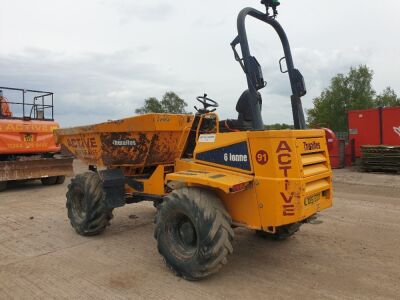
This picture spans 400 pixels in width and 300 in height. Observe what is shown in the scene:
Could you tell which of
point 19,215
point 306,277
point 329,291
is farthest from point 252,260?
point 19,215

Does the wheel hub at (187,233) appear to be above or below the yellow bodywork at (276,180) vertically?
below

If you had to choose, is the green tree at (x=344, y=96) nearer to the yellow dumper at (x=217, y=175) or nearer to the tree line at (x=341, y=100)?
the tree line at (x=341, y=100)

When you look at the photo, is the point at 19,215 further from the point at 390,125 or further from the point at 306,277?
the point at 390,125

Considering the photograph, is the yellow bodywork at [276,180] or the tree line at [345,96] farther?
the tree line at [345,96]

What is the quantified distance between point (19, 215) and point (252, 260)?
4.75 metres

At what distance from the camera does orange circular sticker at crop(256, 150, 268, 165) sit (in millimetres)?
3862

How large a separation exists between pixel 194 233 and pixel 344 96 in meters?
53.3

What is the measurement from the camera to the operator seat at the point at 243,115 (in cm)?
432

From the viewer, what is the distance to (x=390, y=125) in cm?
1334

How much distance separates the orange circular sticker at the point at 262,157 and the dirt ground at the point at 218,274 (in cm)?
124

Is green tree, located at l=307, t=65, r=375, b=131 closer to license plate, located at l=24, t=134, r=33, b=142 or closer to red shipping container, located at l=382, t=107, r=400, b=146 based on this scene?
red shipping container, located at l=382, t=107, r=400, b=146

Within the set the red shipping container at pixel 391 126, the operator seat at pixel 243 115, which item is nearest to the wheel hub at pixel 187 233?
the operator seat at pixel 243 115

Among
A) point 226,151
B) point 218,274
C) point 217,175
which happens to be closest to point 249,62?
point 226,151

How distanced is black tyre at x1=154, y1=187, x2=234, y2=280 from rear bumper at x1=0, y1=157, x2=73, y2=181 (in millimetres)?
6807
